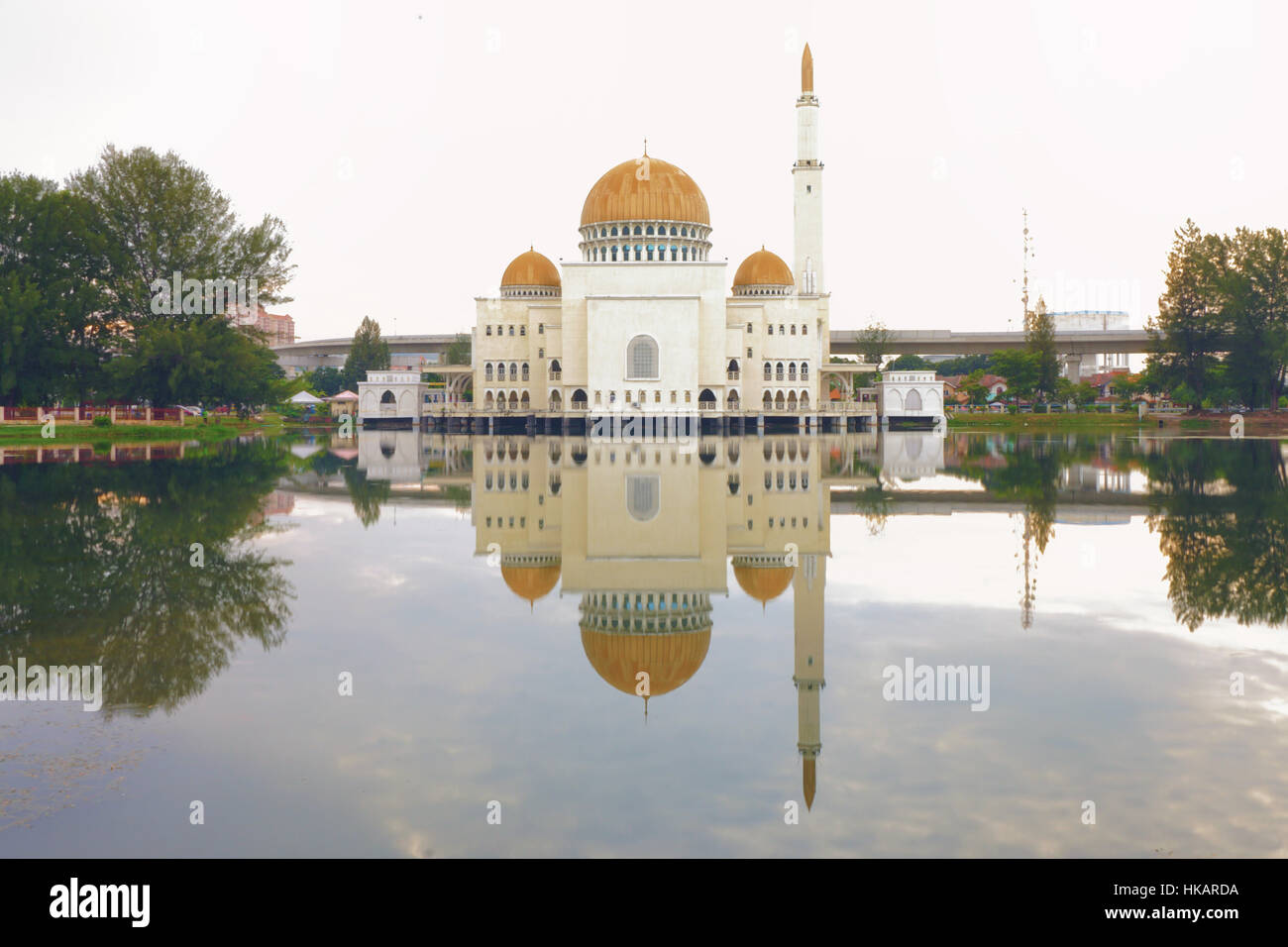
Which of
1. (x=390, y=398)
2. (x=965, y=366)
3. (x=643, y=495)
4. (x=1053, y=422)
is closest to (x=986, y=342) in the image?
(x=1053, y=422)

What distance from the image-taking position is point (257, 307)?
61344mm

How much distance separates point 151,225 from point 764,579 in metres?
51.0

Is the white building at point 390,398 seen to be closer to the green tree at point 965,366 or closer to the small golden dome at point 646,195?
the small golden dome at point 646,195

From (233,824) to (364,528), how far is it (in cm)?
1340

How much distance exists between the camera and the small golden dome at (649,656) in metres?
8.44

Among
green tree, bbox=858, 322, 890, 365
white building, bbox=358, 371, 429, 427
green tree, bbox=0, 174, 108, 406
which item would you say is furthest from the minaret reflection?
green tree, bbox=858, 322, 890, 365

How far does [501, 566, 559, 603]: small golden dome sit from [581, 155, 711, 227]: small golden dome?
59.0 metres

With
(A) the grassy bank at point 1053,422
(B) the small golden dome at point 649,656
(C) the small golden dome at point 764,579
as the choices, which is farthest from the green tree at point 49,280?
(A) the grassy bank at point 1053,422

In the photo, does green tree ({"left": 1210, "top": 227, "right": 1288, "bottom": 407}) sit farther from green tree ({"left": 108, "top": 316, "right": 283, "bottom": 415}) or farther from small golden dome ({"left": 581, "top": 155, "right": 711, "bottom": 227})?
green tree ({"left": 108, "top": 316, "right": 283, "bottom": 415})

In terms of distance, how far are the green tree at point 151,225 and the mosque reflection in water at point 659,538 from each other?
2343 centimetres

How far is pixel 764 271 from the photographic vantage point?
8169 centimetres

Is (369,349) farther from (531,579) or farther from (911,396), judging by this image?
(531,579)

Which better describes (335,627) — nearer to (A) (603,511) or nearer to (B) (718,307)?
(A) (603,511)

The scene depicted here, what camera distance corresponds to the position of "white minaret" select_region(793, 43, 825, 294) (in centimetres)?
7688
